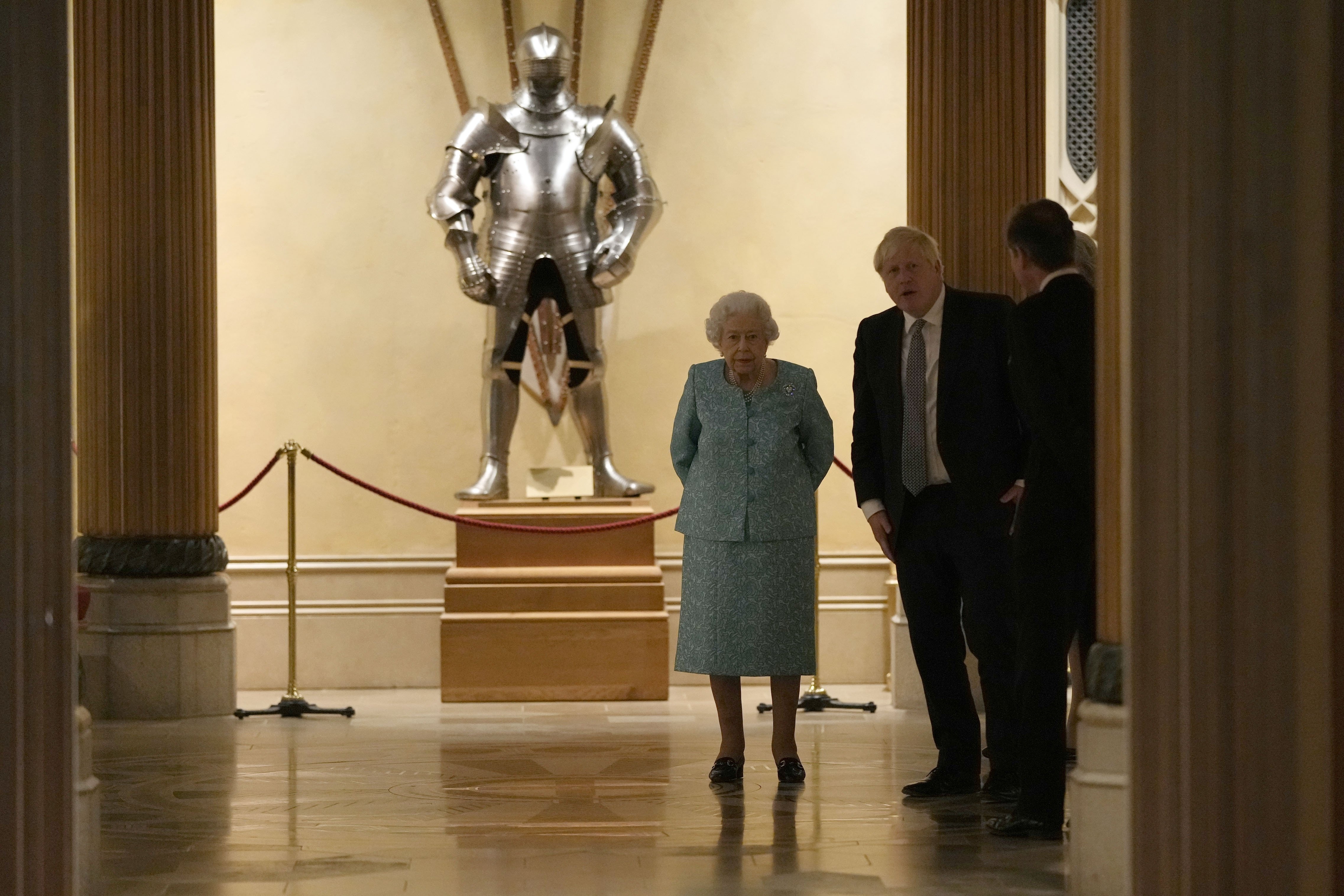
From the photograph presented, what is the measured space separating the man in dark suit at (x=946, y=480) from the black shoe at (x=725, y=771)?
0.55 meters

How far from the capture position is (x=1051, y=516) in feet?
13.2

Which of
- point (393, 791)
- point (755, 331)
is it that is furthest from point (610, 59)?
point (393, 791)

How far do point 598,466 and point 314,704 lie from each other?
1.76m

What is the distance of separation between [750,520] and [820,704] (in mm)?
2403

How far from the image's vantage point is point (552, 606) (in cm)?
750

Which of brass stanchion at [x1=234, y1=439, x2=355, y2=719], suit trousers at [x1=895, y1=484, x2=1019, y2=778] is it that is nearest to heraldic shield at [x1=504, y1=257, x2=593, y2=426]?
brass stanchion at [x1=234, y1=439, x2=355, y2=719]

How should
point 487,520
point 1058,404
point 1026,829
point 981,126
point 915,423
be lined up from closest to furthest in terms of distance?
point 1058,404, point 1026,829, point 915,423, point 981,126, point 487,520

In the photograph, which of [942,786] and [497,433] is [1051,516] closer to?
[942,786]

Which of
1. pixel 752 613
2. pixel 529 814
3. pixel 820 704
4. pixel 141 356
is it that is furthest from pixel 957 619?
pixel 141 356

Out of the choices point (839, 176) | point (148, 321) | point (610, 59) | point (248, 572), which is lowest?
point (248, 572)

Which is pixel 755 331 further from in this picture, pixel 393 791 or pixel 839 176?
pixel 839 176

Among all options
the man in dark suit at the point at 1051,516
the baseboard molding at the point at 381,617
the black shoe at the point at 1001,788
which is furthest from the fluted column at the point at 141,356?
the man in dark suit at the point at 1051,516

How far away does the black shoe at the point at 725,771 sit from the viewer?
511 cm

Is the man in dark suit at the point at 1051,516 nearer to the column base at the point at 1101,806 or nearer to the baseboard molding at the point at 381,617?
the column base at the point at 1101,806
